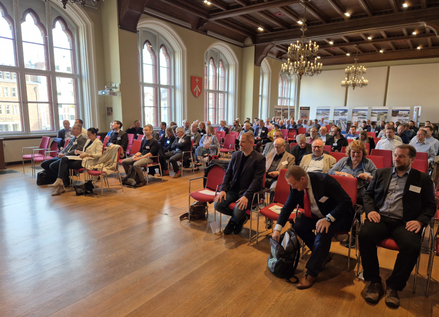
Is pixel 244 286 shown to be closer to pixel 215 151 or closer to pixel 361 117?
pixel 215 151

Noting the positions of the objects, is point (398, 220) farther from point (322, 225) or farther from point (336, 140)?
point (336, 140)

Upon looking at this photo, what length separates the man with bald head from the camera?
3.70 metres

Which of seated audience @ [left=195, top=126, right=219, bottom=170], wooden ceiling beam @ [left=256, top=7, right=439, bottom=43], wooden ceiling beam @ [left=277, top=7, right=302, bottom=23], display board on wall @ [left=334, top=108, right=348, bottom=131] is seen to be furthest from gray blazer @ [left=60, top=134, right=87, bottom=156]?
display board on wall @ [left=334, top=108, right=348, bottom=131]

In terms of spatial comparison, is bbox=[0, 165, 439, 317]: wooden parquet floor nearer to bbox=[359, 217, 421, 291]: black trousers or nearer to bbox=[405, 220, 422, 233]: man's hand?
bbox=[359, 217, 421, 291]: black trousers

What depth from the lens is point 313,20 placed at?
10812 mm

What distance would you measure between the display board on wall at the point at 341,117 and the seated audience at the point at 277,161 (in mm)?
14112

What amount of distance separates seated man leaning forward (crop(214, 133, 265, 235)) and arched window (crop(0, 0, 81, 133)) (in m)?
7.11

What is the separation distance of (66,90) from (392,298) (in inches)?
366

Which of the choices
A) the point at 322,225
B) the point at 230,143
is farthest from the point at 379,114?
the point at 322,225

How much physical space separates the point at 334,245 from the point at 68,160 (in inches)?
190

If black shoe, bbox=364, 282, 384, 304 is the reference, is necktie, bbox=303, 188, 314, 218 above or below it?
above

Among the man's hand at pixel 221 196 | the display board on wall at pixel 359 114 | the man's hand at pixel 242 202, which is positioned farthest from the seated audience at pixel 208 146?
the display board on wall at pixel 359 114

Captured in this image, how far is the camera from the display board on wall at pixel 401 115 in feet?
49.1

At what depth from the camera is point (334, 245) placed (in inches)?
127
